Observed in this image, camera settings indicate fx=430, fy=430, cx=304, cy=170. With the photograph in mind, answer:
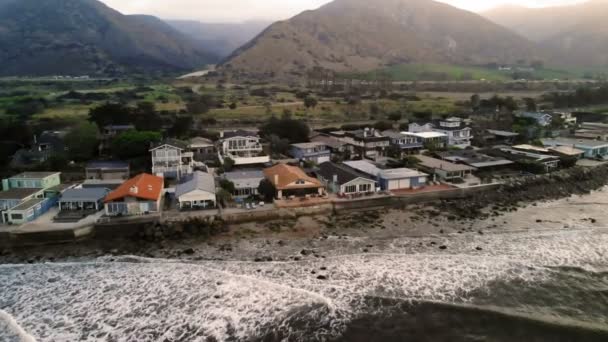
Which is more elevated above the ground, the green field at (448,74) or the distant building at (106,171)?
the green field at (448,74)

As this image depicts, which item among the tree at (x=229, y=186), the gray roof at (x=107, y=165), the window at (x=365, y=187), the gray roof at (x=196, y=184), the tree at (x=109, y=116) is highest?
the tree at (x=109, y=116)

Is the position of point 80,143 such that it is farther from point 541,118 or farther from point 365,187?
point 541,118

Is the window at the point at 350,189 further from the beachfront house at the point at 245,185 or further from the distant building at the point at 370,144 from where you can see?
the distant building at the point at 370,144

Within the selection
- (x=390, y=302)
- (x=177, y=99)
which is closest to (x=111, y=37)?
(x=177, y=99)

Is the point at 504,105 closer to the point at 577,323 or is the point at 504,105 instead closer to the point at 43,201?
the point at 577,323

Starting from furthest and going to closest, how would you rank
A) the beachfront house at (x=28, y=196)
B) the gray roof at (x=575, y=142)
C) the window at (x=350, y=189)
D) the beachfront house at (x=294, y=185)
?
1. the gray roof at (x=575, y=142)
2. the window at (x=350, y=189)
3. the beachfront house at (x=294, y=185)
4. the beachfront house at (x=28, y=196)

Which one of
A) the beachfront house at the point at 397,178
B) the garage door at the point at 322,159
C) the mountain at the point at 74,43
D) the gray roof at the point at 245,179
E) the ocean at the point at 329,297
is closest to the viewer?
the ocean at the point at 329,297

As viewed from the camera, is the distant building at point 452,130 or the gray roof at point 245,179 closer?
the gray roof at point 245,179

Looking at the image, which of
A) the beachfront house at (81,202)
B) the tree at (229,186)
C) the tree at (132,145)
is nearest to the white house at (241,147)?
the tree at (132,145)
